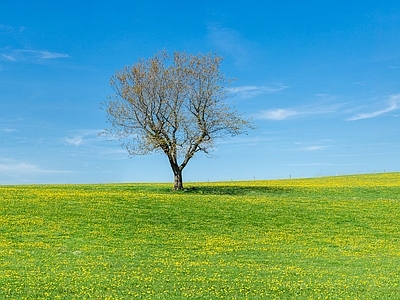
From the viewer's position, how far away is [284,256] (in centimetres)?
2586

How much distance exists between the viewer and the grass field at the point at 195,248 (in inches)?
720

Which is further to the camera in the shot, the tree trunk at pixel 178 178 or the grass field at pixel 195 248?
the tree trunk at pixel 178 178

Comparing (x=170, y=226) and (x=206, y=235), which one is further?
(x=170, y=226)

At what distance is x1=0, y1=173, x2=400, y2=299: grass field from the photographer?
18.3 meters

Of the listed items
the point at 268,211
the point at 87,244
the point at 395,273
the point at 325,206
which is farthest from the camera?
the point at 325,206

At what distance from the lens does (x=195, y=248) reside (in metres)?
27.4

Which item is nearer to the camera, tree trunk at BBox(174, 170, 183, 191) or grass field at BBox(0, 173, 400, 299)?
grass field at BBox(0, 173, 400, 299)

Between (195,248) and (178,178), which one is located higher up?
(178,178)

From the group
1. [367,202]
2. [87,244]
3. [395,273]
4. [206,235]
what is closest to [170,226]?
[206,235]

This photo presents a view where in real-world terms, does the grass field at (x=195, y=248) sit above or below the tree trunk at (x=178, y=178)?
below

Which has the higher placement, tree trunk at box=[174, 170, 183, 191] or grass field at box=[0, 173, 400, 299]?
tree trunk at box=[174, 170, 183, 191]

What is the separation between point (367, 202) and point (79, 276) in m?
38.9

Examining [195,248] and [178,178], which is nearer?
[195,248]

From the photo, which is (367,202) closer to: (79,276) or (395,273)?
(395,273)
